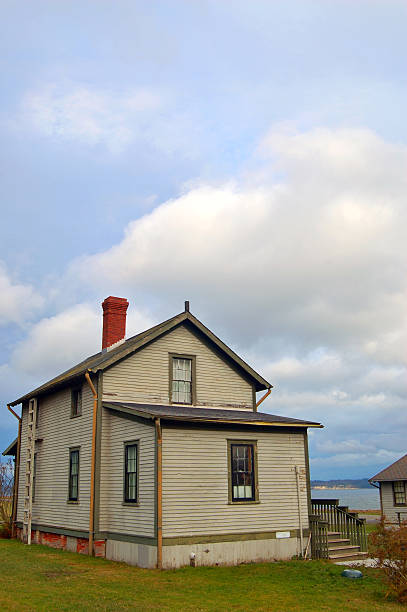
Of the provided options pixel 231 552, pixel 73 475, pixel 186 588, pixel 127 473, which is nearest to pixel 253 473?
pixel 231 552

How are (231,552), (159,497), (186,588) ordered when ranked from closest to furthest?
(186,588), (159,497), (231,552)

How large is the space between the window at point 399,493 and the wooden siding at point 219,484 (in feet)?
62.9

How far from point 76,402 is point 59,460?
2.63 metres

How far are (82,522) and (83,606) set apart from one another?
8.89 m

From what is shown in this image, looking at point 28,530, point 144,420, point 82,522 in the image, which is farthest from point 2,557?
point 144,420

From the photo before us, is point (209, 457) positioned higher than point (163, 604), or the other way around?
point (209, 457)

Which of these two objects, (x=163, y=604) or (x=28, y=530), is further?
(x=28, y=530)

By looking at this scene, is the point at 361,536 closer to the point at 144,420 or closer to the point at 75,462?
the point at 144,420

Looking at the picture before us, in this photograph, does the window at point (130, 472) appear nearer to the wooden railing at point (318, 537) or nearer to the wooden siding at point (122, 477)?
the wooden siding at point (122, 477)

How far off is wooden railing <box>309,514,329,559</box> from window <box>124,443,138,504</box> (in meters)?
5.80

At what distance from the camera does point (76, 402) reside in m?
22.6

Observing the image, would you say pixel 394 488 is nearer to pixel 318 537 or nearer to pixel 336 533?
pixel 336 533

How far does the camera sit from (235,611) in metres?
11.8

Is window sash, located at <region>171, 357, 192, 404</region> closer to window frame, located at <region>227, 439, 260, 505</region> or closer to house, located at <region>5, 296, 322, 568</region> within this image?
house, located at <region>5, 296, 322, 568</region>
